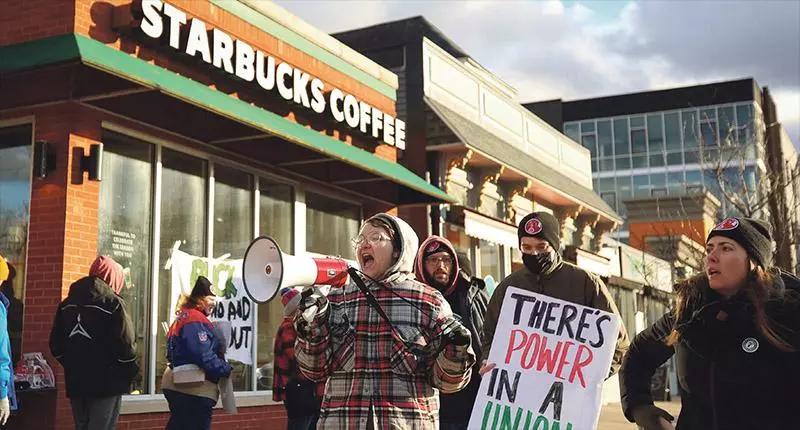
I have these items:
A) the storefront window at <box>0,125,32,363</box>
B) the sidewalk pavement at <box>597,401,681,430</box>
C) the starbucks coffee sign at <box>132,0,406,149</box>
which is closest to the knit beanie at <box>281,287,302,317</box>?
the storefront window at <box>0,125,32,363</box>

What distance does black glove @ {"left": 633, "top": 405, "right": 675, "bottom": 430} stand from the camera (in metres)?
3.46

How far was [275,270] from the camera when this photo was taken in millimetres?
8391

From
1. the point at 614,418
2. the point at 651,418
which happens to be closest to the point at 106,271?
the point at 651,418

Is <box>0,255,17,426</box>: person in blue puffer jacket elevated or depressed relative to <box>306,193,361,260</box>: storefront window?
depressed

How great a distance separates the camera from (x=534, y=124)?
70.7ft

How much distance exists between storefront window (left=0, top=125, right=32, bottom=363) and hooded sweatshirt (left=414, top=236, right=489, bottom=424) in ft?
15.0

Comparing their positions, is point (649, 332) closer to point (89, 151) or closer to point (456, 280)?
point (456, 280)

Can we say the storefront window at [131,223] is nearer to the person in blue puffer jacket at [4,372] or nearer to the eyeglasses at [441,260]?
the person in blue puffer jacket at [4,372]

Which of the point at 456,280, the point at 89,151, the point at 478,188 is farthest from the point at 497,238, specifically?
the point at 456,280

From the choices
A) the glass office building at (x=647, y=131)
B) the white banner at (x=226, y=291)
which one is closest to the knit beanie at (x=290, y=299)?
the white banner at (x=226, y=291)

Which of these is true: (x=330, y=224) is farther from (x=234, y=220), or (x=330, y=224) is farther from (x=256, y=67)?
(x=256, y=67)

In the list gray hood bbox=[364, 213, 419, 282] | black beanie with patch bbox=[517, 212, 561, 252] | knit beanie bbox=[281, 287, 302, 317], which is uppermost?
black beanie with patch bbox=[517, 212, 561, 252]

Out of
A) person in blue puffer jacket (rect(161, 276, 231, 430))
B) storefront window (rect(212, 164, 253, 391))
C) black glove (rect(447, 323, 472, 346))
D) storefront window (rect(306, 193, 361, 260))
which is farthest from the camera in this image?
storefront window (rect(306, 193, 361, 260))

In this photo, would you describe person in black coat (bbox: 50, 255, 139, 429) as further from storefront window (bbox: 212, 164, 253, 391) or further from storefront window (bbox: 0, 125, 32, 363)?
storefront window (bbox: 212, 164, 253, 391)
